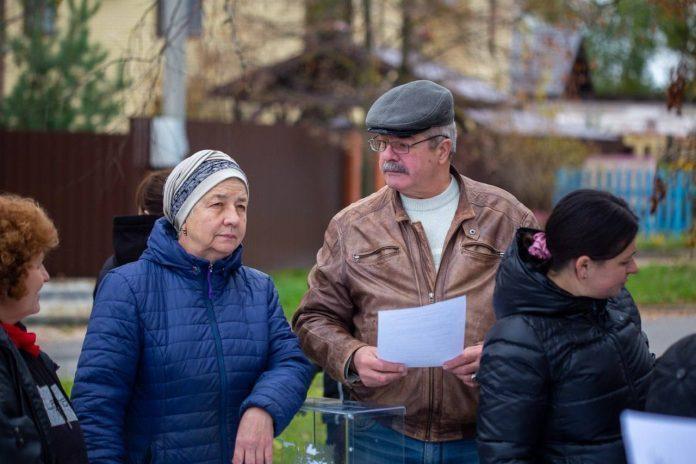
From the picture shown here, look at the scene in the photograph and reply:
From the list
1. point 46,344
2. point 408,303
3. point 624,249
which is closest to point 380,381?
point 408,303

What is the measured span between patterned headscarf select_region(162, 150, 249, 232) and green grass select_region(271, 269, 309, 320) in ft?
23.0

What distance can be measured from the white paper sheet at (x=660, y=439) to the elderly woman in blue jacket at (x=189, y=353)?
1.32m

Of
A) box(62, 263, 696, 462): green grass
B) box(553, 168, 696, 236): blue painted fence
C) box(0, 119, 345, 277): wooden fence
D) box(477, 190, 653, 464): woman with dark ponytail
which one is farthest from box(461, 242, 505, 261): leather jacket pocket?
box(553, 168, 696, 236): blue painted fence

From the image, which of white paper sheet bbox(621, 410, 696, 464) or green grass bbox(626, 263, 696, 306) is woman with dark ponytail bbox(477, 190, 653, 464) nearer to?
white paper sheet bbox(621, 410, 696, 464)

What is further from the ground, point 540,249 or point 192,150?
point 540,249

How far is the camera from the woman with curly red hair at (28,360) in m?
2.66

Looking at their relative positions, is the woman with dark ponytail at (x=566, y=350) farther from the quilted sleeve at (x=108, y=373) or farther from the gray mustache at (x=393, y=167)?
the quilted sleeve at (x=108, y=373)

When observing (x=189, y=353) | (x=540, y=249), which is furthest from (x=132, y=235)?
(x=540, y=249)

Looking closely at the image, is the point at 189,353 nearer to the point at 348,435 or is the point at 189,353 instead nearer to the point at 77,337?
the point at 348,435

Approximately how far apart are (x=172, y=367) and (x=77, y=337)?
8.99 meters

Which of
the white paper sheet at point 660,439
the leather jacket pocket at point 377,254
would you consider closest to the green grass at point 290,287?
the leather jacket pocket at point 377,254

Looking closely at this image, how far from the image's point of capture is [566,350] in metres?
2.82

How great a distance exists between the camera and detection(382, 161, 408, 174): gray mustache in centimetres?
373

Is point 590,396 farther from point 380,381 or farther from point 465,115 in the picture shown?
point 465,115
